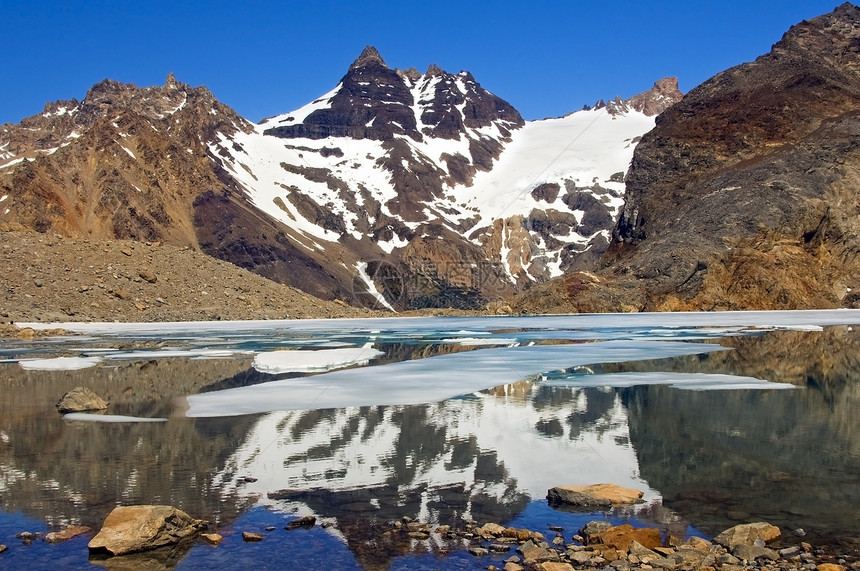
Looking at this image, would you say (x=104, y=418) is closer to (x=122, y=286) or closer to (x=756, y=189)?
(x=122, y=286)

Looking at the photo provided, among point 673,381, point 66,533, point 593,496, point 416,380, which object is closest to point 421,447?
point 593,496

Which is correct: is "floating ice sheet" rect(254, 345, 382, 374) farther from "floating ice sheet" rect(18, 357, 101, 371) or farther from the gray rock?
the gray rock

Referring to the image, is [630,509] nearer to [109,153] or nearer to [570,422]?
[570,422]

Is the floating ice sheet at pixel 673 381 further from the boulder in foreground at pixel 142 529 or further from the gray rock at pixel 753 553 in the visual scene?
the boulder in foreground at pixel 142 529

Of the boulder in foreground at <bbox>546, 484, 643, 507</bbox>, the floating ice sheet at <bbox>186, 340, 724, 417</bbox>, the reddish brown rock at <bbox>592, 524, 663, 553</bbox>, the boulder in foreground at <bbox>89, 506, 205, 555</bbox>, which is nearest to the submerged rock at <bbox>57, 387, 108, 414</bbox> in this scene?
the floating ice sheet at <bbox>186, 340, 724, 417</bbox>

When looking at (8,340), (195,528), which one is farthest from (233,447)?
(8,340)

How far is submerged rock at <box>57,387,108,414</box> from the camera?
687 inches

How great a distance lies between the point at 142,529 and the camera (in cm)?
884

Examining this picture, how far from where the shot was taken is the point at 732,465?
1205cm

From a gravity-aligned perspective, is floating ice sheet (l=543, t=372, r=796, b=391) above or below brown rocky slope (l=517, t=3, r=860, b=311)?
below

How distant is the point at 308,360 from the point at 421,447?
1576 centimetres

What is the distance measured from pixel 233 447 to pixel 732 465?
844 centimetres

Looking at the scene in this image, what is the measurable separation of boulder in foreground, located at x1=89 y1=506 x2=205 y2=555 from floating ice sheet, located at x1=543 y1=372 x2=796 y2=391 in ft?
46.1

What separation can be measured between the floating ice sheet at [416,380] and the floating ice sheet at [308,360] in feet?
5.63
